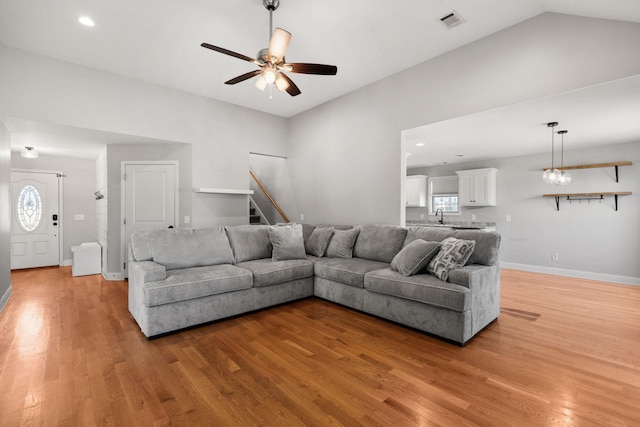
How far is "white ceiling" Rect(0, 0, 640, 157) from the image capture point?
111 inches

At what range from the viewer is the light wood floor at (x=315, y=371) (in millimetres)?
1768

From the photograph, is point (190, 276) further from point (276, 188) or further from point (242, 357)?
point (276, 188)

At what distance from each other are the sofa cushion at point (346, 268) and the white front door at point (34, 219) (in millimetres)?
6186

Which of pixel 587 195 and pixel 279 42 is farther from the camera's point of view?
pixel 587 195

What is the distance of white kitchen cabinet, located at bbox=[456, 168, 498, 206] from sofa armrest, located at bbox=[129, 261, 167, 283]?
21.7 ft

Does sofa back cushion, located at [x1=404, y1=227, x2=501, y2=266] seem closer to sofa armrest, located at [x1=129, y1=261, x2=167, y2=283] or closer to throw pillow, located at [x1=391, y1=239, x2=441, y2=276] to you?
throw pillow, located at [x1=391, y1=239, x2=441, y2=276]

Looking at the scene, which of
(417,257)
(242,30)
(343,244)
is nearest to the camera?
(417,257)

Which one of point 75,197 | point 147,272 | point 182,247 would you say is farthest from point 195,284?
point 75,197

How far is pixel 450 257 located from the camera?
2928 mm

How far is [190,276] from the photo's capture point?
311 centimetres

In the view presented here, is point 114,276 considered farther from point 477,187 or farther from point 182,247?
point 477,187

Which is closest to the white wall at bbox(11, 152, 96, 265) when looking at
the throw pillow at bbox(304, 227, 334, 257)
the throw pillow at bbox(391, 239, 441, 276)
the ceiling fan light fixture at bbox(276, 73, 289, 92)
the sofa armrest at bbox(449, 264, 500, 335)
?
the throw pillow at bbox(304, 227, 334, 257)

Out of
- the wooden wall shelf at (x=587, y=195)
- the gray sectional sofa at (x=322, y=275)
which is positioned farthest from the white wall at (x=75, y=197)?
the wooden wall shelf at (x=587, y=195)

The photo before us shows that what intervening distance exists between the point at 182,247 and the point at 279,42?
253 cm
